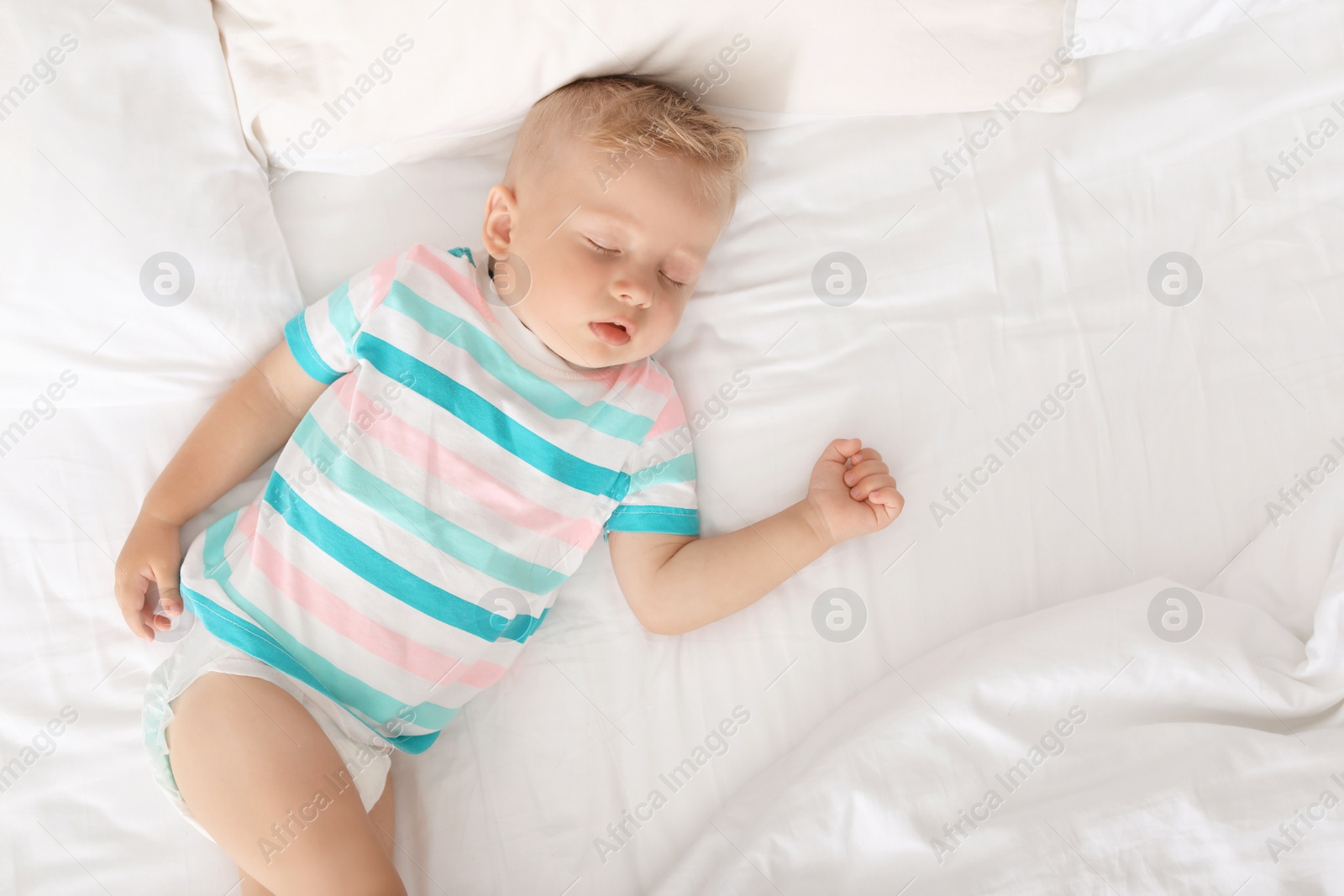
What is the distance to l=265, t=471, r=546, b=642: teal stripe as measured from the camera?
3.82 feet

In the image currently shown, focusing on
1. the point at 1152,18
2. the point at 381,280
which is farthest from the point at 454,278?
the point at 1152,18

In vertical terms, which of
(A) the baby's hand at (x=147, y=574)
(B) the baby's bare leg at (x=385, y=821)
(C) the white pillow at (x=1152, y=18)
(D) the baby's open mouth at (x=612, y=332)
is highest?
(C) the white pillow at (x=1152, y=18)

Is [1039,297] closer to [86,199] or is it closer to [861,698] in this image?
[861,698]

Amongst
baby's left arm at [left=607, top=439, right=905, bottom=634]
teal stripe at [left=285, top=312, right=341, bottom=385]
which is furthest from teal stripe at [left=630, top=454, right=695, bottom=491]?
teal stripe at [left=285, top=312, right=341, bottom=385]

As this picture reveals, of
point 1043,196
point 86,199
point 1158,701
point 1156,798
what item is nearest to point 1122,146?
point 1043,196

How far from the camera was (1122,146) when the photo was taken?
1.39 meters

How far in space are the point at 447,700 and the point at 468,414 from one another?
0.39 metres

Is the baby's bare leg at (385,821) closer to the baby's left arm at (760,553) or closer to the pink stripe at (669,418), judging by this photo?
the baby's left arm at (760,553)

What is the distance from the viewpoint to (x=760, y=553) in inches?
47.2

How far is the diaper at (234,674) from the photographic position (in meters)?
1.09

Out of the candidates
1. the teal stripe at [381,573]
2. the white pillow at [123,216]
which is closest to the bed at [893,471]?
the white pillow at [123,216]

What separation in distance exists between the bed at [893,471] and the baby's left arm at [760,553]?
6 centimetres

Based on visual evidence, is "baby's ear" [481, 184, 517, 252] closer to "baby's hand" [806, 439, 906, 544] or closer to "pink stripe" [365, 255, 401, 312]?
"pink stripe" [365, 255, 401, 312]

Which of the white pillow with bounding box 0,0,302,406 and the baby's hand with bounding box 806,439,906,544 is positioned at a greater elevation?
the baby's hand with bounding box 806,439,906,544
